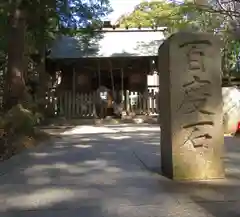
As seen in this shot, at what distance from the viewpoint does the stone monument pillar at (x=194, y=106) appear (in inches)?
259

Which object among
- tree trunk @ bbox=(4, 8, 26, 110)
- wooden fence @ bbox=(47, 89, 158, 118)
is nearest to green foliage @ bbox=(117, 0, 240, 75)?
wooden fence @ bbox=(47, 89, 158, 118)

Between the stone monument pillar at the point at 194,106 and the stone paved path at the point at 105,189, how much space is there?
35 centimetres

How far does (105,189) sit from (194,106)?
6.27 feet

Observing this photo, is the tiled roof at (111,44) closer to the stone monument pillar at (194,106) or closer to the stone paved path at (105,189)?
the stone paved path at (105,189)

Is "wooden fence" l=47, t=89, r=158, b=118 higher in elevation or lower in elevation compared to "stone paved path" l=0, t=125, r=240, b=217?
higher

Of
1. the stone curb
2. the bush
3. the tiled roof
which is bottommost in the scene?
the stone curb

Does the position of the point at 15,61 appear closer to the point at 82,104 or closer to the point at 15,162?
the point at 15,162

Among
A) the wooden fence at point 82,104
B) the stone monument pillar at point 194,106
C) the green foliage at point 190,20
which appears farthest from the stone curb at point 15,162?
the wooden fence at point 82,104

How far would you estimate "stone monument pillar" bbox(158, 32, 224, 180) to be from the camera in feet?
21.6

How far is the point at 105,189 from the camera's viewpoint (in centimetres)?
611

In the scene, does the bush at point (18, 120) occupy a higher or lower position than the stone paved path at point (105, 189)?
higher

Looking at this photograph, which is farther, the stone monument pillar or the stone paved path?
the stone monument pillar

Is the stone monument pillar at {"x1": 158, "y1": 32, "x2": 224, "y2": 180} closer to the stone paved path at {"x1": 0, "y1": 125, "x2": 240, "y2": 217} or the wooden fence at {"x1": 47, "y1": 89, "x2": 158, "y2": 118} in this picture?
the stone paved path at {"x1": 0, "y1": 125, "x2": 240, "y2": 217}

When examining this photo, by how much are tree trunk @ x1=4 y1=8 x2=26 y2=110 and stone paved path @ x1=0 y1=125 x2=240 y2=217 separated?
3447mm
